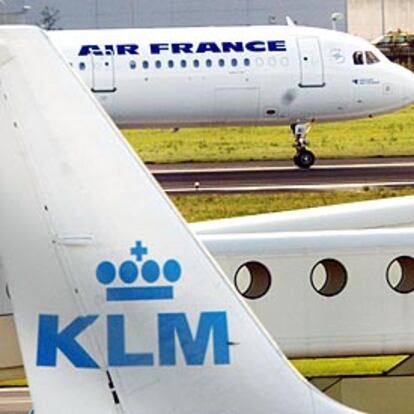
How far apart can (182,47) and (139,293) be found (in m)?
35.7

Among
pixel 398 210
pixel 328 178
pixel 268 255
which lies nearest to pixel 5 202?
pixel 268 255

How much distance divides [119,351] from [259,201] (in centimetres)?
2979

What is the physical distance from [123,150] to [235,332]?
117 centimetres

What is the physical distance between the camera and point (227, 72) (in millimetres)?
45625

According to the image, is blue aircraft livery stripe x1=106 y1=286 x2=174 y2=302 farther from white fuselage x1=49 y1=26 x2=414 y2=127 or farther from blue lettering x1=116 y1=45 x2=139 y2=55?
blue lettering x1=116 y1=45 x2=139 y2=55

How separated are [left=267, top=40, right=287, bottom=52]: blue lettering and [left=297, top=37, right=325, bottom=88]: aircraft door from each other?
37cm

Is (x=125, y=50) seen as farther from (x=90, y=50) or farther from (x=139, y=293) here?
(x=139, y=293)

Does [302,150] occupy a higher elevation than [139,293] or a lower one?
higher

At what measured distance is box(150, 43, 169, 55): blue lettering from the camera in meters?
45.6

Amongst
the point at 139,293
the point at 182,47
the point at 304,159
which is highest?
the point at 182,47

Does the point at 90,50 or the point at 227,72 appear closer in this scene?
the point at 90,50

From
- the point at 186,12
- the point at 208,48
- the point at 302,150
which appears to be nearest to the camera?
the point at 208,48

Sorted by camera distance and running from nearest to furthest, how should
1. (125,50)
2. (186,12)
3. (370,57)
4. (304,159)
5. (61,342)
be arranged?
(61,342) → (125,50) → (370,57) → (304,159) → (186,12)

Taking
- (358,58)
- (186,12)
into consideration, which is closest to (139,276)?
(358,58)
